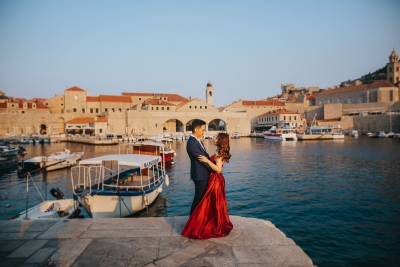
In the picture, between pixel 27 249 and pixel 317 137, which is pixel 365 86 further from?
pixel 27 249

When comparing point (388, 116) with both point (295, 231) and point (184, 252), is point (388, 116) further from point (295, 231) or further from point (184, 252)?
point (184, 252)

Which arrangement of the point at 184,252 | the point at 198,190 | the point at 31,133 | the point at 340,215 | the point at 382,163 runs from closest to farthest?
the point at 184,252, the point at 198,190, the point at 340,215, the point at 382,163, the point at 31,133

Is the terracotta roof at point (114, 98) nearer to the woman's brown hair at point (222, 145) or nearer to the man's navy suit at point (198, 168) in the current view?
the man's navy suit at point (198, 168)

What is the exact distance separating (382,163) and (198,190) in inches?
753

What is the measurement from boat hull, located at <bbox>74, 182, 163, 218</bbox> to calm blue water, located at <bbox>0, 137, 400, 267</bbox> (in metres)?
0.88

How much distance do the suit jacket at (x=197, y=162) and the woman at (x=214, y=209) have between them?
0.27 ft

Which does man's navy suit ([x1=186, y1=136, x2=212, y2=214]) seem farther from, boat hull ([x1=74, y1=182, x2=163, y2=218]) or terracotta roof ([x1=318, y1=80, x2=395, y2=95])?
terracotta roof ([x1=318, y1=80, x2=395, y2=95])

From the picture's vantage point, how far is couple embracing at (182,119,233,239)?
3.73 m

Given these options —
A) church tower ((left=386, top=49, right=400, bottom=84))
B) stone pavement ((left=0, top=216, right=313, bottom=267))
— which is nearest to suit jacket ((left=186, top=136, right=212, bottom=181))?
stone pavement ((left=0, top=216, right=313, bottom=267))

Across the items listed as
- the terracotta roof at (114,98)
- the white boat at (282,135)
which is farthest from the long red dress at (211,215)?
the terracotta roof at (114,98)

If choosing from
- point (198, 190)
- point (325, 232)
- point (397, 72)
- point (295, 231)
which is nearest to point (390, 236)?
point (325, 232)

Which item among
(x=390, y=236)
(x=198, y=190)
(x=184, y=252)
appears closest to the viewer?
(x=184, y=252)

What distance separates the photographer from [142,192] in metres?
8.79

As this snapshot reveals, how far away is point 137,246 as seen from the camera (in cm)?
354
